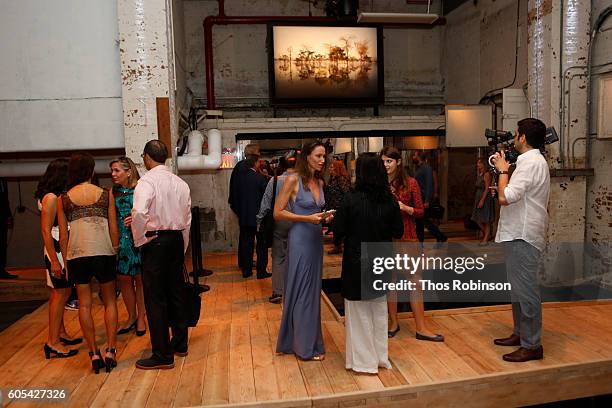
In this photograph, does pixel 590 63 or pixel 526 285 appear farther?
pixel 590 63

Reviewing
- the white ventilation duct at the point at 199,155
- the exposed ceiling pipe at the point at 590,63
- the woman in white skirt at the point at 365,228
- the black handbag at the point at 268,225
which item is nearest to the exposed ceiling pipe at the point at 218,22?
the white ventilation duct at the point at 199,155

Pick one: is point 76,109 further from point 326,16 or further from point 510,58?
point 510,58

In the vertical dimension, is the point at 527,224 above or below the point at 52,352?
above

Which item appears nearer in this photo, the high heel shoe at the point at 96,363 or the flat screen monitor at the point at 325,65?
the high heel shoe at the point at 96,363

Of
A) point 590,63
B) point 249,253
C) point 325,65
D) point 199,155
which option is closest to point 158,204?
point 249,253

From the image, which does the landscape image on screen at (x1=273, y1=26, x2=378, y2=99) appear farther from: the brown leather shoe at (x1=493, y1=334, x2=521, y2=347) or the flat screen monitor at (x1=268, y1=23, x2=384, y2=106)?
the brown leather shoe at (x1=493, y1=334, x2=521, y2=347)

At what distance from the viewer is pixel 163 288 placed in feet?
10.2

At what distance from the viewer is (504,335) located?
3598 millimetres

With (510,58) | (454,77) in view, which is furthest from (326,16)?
(510,58)

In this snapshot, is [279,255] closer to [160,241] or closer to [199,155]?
[160,241]

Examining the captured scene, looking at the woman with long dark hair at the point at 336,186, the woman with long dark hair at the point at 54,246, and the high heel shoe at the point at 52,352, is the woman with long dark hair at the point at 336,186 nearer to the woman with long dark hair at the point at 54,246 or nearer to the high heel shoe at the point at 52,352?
the woman with long dark hair at the point at 54,246

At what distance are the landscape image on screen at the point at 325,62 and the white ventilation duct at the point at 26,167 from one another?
3.78 m

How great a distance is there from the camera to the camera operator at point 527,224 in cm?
302

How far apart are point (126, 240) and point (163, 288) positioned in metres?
0.82
